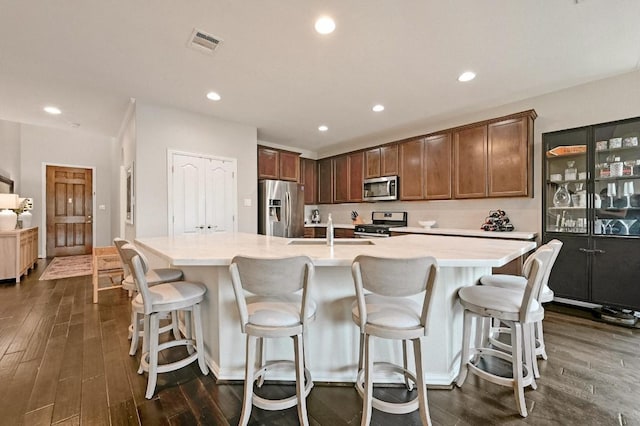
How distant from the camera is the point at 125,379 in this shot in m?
1.96

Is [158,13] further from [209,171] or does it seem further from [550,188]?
[550,188]

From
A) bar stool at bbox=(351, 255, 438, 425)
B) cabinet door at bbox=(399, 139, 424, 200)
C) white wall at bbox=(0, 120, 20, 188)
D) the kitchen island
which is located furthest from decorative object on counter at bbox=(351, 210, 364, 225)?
white wall at bbox=(0, 120, 20, 188)

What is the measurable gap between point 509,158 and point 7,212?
7.59 m

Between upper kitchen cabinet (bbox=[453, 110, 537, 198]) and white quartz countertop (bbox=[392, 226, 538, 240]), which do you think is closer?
white quartz countertop (bbox=[392, 226, 538, 240])

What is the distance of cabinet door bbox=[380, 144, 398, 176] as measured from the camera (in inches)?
199

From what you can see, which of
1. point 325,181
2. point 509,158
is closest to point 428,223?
point 509,158

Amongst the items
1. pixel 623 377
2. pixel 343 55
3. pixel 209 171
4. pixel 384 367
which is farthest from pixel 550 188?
pixel 209 171

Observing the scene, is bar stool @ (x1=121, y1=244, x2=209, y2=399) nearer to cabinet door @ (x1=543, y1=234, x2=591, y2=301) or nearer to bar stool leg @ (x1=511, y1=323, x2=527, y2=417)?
bar stool leg @ (x1=511, y1=323, x2=527, y2=417)

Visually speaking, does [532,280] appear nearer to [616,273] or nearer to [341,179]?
[616,273]

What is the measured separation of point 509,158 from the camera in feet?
12.3

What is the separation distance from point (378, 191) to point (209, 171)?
9.63ft

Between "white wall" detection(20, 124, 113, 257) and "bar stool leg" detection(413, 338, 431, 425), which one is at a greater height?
"white wall" detection(20, 124, 113, 257)

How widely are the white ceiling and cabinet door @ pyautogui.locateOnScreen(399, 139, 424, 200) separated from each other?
0.71m

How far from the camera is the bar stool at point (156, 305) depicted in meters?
1.73
